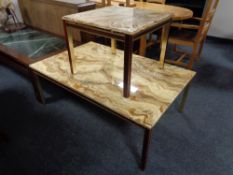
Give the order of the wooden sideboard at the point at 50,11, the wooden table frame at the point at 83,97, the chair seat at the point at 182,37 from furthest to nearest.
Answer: the chair seat at the point at 182,37 < the wooden sideboard at the point at 50,11 < the wooden table frame at the point at 83,97

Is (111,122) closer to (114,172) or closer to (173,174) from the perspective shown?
(114,172)

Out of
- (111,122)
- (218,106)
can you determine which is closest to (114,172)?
(111,122)

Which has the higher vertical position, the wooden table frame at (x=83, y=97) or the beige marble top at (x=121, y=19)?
the beige marble top at (x=121, y=19)

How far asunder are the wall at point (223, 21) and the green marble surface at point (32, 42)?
2555 mm

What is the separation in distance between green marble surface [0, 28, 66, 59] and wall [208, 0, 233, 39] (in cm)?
256

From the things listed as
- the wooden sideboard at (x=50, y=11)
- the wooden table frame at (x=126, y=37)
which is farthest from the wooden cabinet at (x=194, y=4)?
the wooden table frame at (x=126, y=37)

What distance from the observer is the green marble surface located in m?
1.88

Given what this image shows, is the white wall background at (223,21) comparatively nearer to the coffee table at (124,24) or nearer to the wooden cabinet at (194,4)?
the wooden cabinet at (194,4)

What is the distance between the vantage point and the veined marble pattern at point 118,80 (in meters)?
1.05

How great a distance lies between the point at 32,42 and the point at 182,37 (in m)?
1.82

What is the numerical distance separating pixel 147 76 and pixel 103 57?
0.48m

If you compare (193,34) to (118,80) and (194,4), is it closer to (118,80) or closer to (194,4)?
(194,4)

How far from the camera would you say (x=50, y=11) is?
2094mm

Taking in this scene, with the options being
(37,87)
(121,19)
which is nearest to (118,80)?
(121,19)
